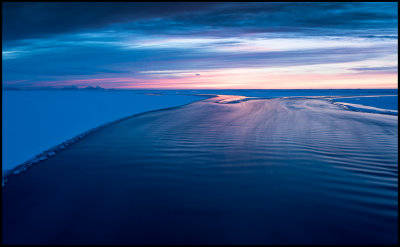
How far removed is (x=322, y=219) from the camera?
357cm

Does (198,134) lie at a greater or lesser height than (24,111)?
lesser

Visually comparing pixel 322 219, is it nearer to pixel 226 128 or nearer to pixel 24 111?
pixel 226 128

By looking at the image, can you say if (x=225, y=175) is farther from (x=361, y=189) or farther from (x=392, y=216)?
(x=392, y=216)

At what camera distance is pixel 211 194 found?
436 cm

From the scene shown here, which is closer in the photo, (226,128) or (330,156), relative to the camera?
(330,156)

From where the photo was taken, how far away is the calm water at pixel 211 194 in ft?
10.8

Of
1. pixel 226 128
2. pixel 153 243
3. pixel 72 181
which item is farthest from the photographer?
pixel 226 128

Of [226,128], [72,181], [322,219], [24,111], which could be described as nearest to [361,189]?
[322,219]

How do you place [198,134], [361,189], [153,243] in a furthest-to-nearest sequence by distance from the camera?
[198,134], [361,189], [153,243]

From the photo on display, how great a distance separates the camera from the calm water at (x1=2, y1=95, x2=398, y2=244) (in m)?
3.30

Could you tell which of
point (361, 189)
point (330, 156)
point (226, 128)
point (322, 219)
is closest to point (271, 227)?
point (322, 219)

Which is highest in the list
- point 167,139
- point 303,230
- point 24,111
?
point 24,111

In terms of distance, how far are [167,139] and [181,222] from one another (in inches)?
195

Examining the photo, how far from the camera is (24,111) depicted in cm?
1147
